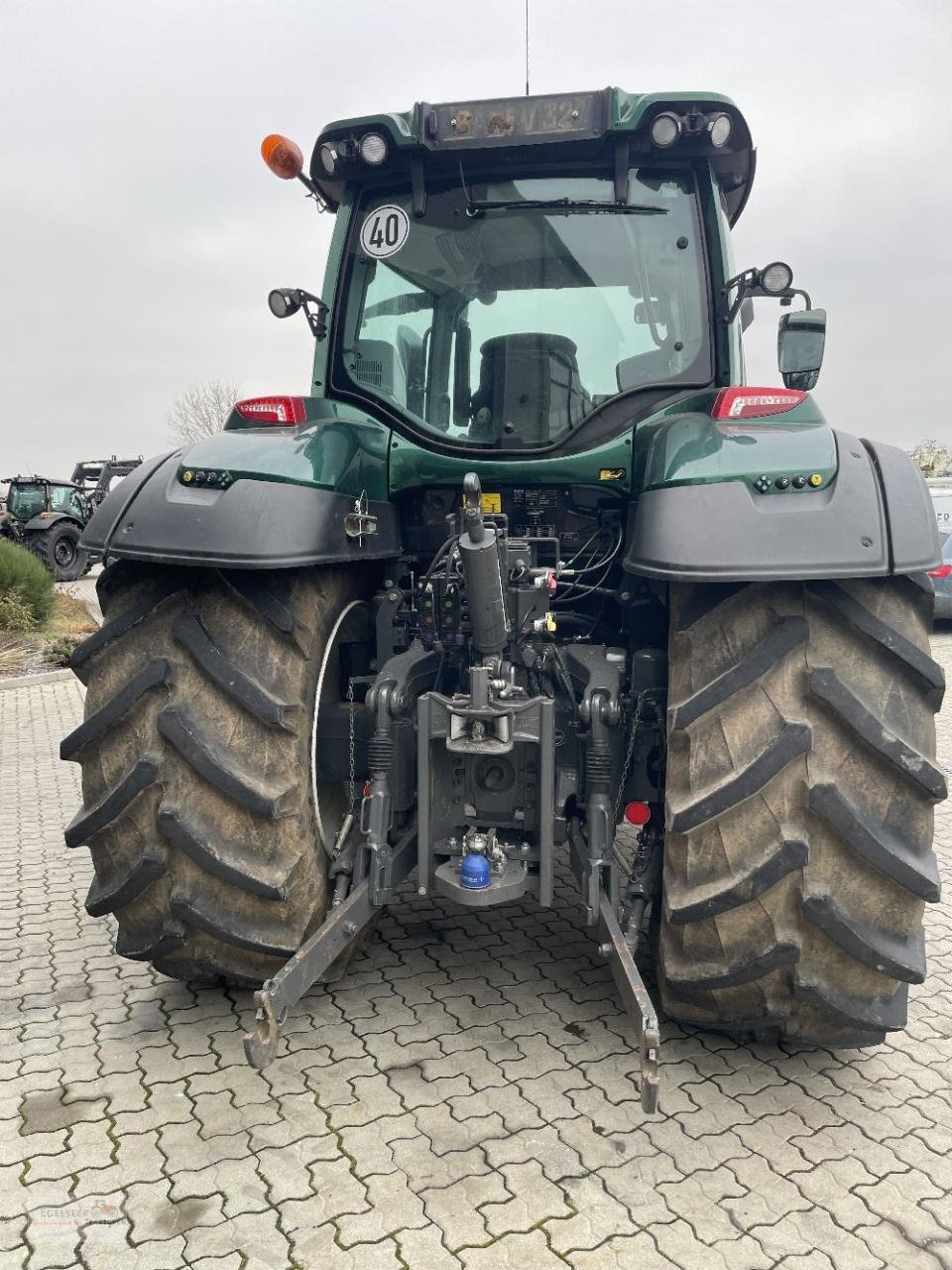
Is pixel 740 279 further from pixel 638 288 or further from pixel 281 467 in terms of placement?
pixel 281 467

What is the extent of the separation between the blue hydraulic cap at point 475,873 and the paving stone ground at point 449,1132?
55cm

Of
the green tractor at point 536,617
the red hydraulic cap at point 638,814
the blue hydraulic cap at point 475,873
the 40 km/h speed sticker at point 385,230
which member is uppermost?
the 40 km/h speed sticker at point 385,230

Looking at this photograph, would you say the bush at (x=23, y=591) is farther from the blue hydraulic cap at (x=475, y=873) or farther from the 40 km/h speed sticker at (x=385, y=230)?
the blue hydraulic cap at (x=475, y=873)

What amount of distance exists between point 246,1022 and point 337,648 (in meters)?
1.19

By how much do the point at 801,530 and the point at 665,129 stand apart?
5.33ft

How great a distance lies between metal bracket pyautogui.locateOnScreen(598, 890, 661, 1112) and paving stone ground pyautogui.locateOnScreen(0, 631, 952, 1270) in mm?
295

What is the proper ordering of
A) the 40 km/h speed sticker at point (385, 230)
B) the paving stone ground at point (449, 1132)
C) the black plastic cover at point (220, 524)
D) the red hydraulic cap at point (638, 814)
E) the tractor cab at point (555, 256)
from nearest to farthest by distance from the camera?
the paving stone ground at point (449, 1132)
the black plastic cover at point (220, 524)
the red hydraulic cap at point (638, 814)
the tractor cab at point (555, 256)
the 40 km/h speed sticker at point (385, 230)

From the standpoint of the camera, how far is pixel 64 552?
67.4 ft

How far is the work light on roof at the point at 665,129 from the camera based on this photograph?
10.2 feet

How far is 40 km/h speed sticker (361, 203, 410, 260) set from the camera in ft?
11.3

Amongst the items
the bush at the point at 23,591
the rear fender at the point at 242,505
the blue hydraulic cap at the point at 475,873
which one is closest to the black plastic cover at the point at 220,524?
the rear fender at the point at 242,505

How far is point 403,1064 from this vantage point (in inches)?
108

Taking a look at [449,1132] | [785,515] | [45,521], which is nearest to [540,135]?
[785,515]

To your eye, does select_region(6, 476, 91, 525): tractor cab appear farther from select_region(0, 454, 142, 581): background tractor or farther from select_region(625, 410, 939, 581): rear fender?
select_region(625, 410, 939, 581): rear fender
